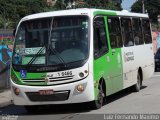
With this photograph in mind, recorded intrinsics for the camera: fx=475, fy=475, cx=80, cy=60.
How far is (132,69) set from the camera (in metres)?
15.5

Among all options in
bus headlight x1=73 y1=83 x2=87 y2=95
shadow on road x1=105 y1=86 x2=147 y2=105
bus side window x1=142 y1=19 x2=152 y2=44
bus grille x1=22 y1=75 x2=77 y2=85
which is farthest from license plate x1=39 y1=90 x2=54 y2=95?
bus side window x1=142 y1=19 x2=152 y2=44

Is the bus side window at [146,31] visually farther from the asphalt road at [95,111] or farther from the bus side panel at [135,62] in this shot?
the asphalt road at [95,111]

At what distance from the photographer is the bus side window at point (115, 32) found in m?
13.5

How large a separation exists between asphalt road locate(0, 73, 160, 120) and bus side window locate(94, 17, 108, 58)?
1464 millimetres

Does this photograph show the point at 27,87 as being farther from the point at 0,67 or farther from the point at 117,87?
the point at 0,67

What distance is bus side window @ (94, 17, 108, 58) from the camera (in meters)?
12.1

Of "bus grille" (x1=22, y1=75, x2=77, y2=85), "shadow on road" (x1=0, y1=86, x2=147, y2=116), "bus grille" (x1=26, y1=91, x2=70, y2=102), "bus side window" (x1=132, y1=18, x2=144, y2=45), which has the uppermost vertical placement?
"bus side window" (x1=132, y1=18, x2=144, y2=45)

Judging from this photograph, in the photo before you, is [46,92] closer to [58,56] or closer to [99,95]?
[58,56]

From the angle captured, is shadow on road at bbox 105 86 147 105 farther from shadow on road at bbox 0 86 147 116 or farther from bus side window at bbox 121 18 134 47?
bus side window at bbox 121 18 134 47

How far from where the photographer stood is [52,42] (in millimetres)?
11875

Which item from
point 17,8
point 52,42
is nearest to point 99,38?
point 52,42

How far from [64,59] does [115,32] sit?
2.90m

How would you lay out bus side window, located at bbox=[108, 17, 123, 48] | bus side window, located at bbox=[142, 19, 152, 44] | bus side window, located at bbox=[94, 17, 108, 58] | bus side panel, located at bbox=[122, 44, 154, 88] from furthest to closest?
bus side window, located at bbox=[142, 19, 152, 44] → bus side panel, located at bbox=[122, 44, 154, 88] → bus side window, located at bbox=[108, 17, 123, 48] → bus side window, located at bbox=[94, 17, 108, 58]

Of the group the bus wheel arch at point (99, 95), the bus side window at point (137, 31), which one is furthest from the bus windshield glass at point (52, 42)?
the bus side window at point (137, 31)
